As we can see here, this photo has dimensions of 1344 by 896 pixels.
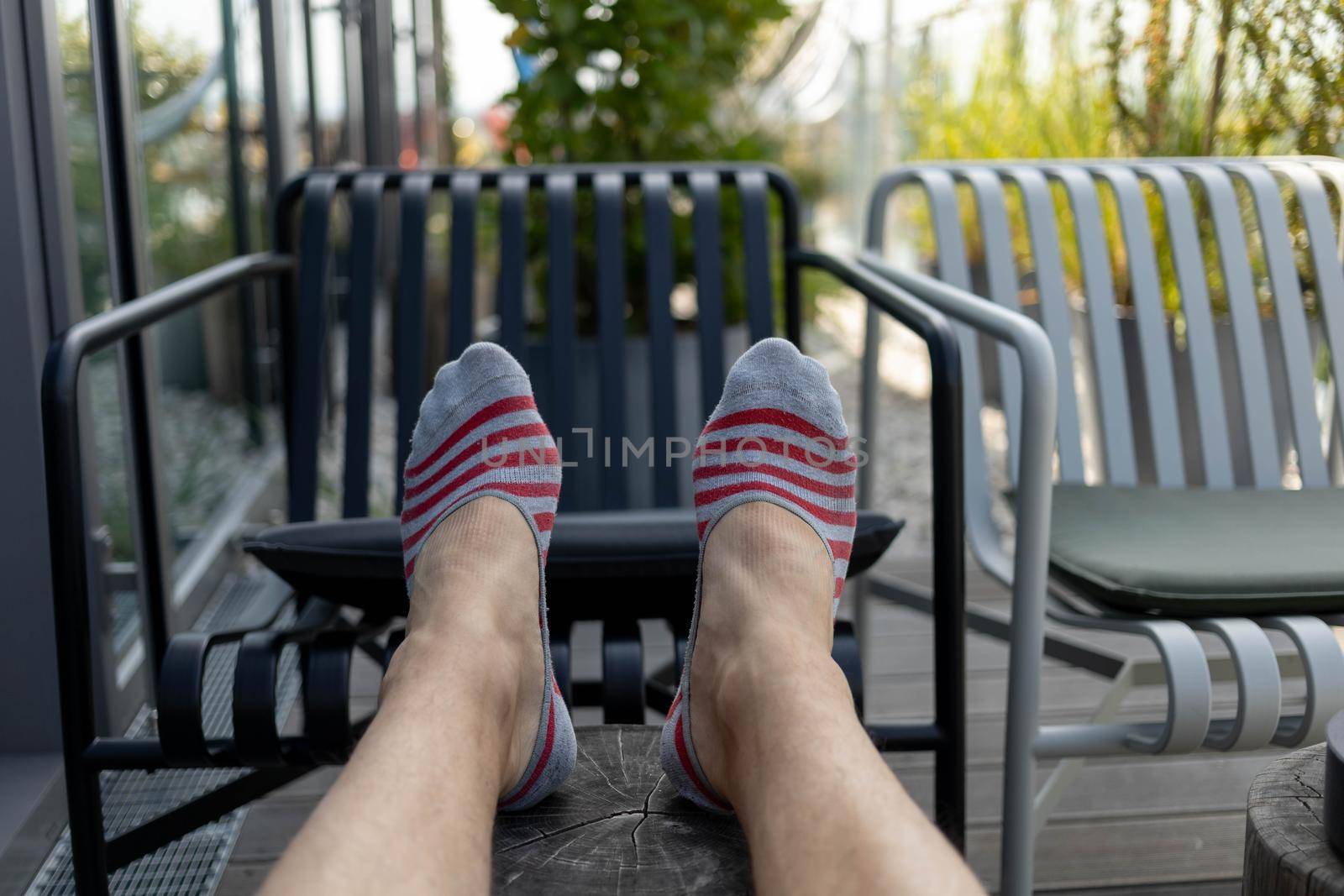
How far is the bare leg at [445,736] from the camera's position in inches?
26.5

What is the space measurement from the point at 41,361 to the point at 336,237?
8.88ft

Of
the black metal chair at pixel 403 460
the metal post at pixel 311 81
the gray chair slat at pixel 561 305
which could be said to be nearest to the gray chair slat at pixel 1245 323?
the black metal chair at pixel 403 460

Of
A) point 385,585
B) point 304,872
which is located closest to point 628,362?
point 385,585

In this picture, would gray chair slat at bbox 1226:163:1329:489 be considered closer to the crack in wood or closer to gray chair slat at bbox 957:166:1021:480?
gray chair slat at bbox 957:166:1021:480

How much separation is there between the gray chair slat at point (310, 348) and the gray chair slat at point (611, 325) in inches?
15.5

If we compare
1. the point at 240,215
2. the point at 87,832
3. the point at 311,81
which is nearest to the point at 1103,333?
the point at 87,832

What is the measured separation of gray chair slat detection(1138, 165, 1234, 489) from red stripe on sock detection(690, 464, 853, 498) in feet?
2.69

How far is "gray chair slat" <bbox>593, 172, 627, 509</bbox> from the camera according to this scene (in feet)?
5.86

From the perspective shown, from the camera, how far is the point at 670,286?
1817mm

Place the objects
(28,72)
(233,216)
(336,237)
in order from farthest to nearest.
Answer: (336,237)
(233,216)
(28,72)

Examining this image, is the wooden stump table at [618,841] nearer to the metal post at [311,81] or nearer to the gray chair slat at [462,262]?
the gray chair slat at [462,262]

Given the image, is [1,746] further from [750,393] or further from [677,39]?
Answer: [677,39]

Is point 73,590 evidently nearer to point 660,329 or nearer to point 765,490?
point 765,490

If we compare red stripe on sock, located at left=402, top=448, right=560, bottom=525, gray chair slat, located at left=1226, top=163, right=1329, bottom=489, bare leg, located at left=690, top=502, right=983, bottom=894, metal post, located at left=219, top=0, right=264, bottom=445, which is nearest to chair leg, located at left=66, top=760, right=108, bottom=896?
red stripe on sock, located at left=402, top=448, right=560, bottom=525
